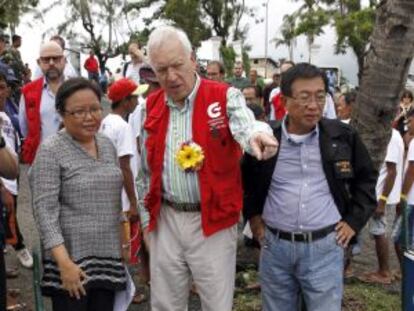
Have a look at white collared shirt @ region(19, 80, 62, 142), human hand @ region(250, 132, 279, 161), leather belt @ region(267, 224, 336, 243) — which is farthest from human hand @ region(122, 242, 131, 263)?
white collared shirt @ region(19, 80, 62, 142)

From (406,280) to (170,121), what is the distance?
1.59 metres

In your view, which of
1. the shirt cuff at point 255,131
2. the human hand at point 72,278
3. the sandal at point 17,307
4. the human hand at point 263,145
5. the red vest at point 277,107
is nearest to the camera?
the human hand at point 263,145

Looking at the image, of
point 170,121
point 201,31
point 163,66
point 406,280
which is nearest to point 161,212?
point 170,121

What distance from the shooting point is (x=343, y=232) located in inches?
115

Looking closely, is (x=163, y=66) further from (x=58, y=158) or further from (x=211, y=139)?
(x=58, y=158)

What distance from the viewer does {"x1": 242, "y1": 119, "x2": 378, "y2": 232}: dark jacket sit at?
9.46 feet

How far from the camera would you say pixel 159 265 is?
3088 millimetres

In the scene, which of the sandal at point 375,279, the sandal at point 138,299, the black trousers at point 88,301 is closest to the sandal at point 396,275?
the sandal at point 375,279

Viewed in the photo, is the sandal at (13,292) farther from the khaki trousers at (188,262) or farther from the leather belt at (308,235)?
the leather belt at (308,235)

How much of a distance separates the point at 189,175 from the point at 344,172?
2.57 ft

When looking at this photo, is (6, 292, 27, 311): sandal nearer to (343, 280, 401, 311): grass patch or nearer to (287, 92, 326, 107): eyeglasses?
(343, 280, 401, 311): grass patch

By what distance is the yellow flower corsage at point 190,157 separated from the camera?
110 inches

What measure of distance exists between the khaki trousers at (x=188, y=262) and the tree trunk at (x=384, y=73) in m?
1.44

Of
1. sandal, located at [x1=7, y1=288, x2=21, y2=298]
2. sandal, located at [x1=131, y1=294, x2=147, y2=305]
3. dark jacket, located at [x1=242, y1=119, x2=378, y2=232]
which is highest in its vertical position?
dark jacket, located at [x1=242, y1=119, x2=378, y2=232]
